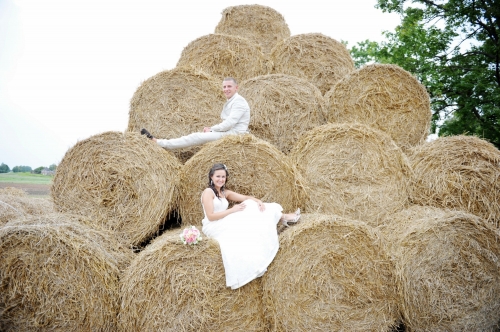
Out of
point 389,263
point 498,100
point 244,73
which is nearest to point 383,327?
point 389,263

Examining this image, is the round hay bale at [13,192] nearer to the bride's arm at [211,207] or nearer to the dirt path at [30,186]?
the dirt path at [30,186]

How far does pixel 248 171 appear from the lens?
4496 millimetres

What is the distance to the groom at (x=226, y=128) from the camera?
16.6ft

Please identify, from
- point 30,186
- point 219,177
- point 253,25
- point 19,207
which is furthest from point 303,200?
point 30,186

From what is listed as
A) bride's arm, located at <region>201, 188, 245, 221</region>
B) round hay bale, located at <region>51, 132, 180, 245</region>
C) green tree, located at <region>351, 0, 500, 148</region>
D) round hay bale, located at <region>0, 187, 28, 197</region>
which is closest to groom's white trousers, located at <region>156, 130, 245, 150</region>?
round hay bale, located at <region>51, 132, 180, 245</region>

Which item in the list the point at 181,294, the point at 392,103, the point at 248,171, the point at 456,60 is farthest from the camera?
the point at 456,60

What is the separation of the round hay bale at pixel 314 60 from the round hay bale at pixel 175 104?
1.58 meters

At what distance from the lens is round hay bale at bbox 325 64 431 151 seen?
224 inches

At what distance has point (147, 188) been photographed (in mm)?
4371

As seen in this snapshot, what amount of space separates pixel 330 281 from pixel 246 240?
32.8 inches

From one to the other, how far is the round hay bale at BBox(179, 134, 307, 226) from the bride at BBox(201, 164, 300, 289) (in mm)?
185

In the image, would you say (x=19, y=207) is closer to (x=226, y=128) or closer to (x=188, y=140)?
(x=188, y=140)

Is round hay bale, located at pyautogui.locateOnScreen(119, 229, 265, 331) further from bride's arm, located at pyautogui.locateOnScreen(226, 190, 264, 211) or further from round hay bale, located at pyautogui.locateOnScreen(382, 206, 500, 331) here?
round hay bale, located at pyautogui.locateOnScreen(382, 206, 500, 331)

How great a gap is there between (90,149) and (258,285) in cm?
227
